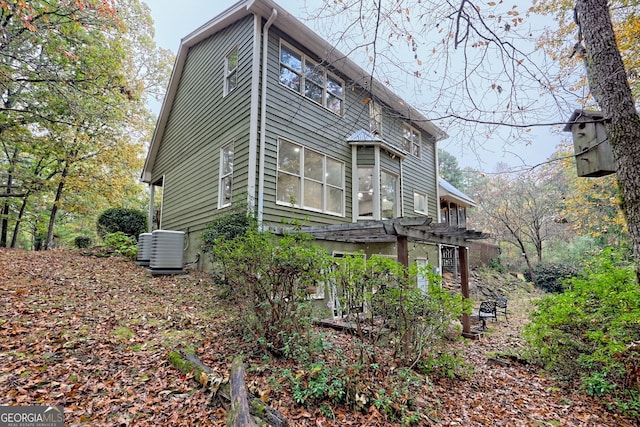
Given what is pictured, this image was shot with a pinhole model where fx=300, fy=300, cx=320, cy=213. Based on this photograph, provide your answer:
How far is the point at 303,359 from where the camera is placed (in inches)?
151

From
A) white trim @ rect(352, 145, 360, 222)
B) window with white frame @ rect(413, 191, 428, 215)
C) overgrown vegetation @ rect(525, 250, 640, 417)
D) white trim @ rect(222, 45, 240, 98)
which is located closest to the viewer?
overgrown vegetation @ rect(525, 250, 640, 417)

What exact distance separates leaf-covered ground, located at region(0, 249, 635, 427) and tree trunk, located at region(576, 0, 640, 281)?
254 cm

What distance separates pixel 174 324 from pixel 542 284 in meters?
18.4

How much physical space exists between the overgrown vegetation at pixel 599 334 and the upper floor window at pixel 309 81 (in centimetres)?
689

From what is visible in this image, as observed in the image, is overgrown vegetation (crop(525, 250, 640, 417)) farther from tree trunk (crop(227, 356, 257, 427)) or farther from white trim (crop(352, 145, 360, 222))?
white trim (crop(352, 145, 360, 222))

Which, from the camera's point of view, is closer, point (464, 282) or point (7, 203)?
point (464, 282)

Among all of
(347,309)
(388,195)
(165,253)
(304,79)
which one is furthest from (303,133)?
(347,309)

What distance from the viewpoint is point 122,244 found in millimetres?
11102

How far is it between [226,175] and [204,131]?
7.75 feet

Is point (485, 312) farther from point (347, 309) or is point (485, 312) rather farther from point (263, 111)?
point (263, 111)

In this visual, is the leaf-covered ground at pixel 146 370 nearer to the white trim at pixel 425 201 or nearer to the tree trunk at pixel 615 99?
the tree trunk at pixel 615 99

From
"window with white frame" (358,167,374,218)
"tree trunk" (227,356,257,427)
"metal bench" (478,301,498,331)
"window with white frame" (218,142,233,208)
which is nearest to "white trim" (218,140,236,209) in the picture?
"window with white frame" (218,142,233,208)

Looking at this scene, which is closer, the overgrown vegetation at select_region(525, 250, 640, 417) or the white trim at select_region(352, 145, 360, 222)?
the overgrown vegetation at select_region(525, 250, 640, 417)

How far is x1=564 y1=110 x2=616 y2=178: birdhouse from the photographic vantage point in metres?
2.52
